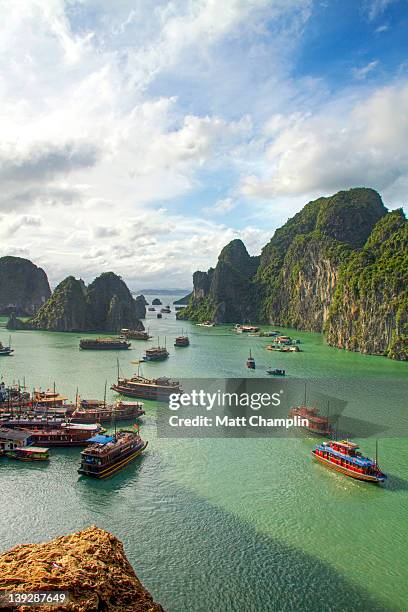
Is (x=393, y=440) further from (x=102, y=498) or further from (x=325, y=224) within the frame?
(x=325, y=224)

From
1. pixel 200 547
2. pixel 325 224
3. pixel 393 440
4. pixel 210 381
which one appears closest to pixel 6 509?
pixel 200 547

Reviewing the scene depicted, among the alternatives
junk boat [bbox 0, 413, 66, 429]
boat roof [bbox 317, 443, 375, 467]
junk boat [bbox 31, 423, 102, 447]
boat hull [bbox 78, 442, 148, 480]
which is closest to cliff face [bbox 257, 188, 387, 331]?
boat roof [bbox 317, 443, 375, 467]

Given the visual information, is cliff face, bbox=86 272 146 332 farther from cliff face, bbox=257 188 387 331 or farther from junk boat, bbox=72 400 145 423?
junk boat, bbox=72 400 145 423

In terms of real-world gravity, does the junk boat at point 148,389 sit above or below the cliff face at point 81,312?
below

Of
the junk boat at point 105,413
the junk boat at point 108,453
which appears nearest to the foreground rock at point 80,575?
the junk boat at point 108,453

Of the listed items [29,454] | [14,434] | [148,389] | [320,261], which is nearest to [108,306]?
[320,261]

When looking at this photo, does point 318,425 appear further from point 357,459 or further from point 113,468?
point 113,468

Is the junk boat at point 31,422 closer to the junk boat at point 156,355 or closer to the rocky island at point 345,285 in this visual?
the junk boat at point 156,355
